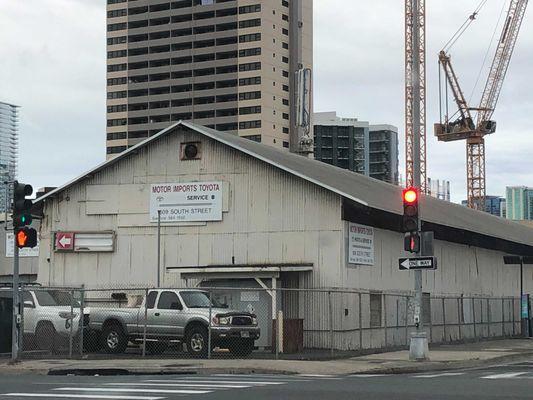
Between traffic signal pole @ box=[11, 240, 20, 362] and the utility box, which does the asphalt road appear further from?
the utility box

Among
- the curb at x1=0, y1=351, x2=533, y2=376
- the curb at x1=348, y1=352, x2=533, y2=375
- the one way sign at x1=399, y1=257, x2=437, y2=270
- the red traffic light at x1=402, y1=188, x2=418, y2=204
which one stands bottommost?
the curb at x1=348, y1=352, x2=533, y2=375

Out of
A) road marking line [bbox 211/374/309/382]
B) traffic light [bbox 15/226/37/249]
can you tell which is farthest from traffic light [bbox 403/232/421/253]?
traffic light [bbox 15/226/37/249]

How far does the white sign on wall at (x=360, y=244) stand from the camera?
31250 millimetres

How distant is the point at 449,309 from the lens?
3894 cm

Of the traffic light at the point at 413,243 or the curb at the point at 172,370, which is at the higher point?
the traffic light at the point at 413,243

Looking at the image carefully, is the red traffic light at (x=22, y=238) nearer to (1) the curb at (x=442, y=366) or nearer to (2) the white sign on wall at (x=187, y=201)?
(1) the curb at (x=442, y=366)

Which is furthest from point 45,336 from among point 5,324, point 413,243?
point 413,243

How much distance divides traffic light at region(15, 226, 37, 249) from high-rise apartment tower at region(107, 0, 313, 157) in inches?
5871

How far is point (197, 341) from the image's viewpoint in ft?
84.2

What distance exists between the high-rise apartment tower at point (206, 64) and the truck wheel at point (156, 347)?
144 metres

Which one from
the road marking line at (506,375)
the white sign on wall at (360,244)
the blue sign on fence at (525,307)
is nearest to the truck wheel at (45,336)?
the white sign on wall at (360,244)

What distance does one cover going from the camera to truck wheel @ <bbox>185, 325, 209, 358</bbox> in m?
25.5

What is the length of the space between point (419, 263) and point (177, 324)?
735 cm

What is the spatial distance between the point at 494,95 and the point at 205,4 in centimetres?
7376
